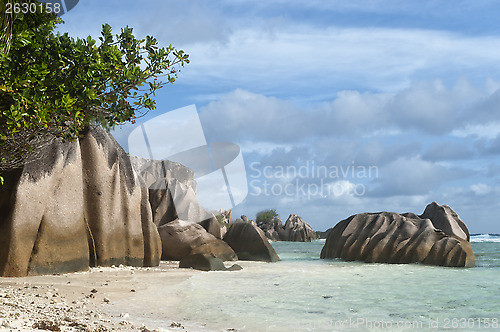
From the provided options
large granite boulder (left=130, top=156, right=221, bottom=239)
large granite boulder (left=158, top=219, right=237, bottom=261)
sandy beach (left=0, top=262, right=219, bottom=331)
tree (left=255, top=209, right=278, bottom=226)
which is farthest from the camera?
tree (left=255, top=209, right=278, bottom=226)

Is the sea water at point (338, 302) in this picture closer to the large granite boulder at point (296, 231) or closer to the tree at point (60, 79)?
the tree at point (60, 79)

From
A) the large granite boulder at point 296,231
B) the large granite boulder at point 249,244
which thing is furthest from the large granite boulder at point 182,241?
the large granite boulder at point 296,231

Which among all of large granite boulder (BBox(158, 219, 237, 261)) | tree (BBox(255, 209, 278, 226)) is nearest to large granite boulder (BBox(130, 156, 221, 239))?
large granite boulder (BBox(158, 219, 237, 261))

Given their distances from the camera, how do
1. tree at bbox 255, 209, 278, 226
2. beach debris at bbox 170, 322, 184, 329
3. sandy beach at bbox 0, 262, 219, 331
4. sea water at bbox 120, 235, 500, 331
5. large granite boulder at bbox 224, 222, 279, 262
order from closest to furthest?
sandy beach at bbox 0, 262, 219, 331
beach debris at bbox 170, 322, 184, 329
sea water at bbox 120, 235, 500, 331
large granite boulder at bbox 224, 222, 279, 262
tree at bbox 255, 209, 278, 226

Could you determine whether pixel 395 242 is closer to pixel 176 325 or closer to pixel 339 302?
pixel 339 302

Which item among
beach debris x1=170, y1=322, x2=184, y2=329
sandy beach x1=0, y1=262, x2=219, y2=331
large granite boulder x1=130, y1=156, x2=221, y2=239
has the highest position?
large granite boulder x1=130, y1=156, x2=221, y2=239

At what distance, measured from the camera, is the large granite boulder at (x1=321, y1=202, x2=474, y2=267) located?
19.5 metres

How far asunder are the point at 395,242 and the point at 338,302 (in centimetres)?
1259

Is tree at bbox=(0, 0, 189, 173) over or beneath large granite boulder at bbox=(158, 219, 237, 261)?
over

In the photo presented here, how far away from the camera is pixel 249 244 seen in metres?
22.5

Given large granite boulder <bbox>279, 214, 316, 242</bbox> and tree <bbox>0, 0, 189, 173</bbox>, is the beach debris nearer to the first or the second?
tree <bbox>0, 0, 189, 173</bbox>

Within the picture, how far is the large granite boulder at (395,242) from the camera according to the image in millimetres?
19480

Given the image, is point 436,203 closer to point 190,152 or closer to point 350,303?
point 190,152

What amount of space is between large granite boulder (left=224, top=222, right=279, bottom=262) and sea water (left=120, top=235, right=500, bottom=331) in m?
6.88
